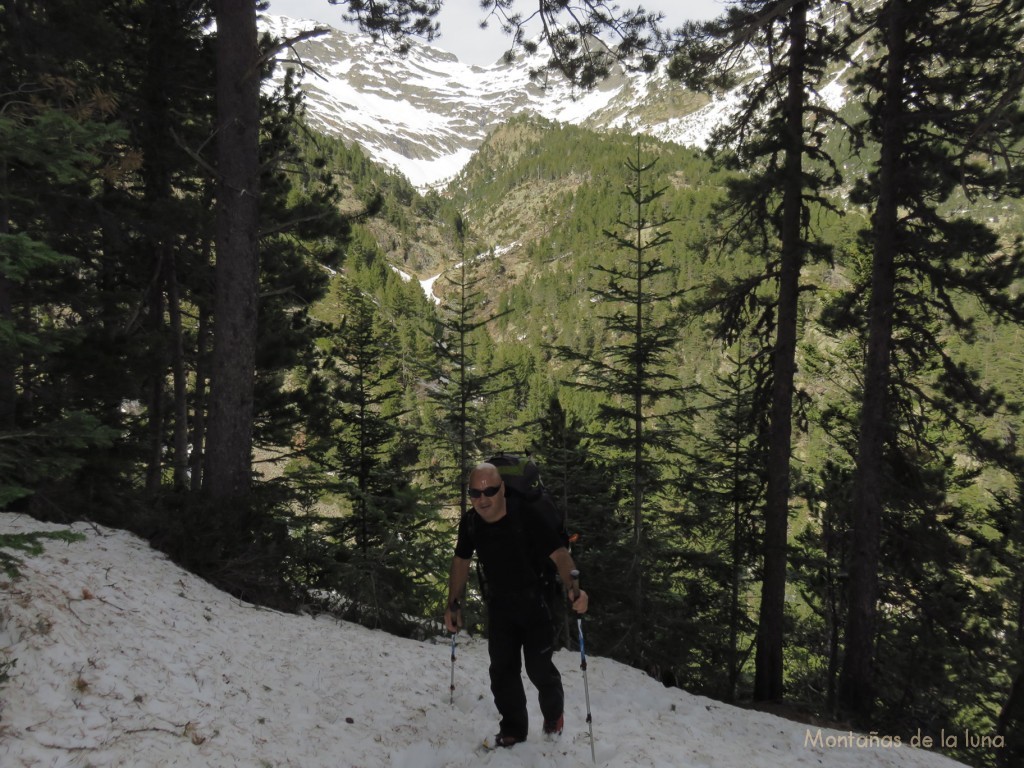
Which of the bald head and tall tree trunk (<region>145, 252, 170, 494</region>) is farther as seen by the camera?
tall tree trunk (<region>145, 252, 170, 494</region>)

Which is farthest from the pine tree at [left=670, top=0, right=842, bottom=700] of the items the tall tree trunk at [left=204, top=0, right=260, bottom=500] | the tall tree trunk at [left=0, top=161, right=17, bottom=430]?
the tall tree trunk at [left=0, top=161, right=17, bottom=430]

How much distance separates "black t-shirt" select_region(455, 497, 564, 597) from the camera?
14.3ft

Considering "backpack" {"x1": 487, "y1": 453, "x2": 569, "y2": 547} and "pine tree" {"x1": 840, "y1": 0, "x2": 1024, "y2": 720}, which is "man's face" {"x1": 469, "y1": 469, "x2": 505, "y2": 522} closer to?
"backpack" {"x1": 487, "y1": 453, "x2": 569, "y2": 547}

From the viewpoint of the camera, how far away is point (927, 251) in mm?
9383

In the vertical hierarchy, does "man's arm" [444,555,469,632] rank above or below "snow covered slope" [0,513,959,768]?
above

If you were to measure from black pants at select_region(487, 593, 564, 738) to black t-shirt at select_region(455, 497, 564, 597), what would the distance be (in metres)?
0.13

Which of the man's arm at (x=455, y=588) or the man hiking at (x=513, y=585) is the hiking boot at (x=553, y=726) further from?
the man's arm at (x=455, y=588)

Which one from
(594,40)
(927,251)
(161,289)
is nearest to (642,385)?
(927,251)

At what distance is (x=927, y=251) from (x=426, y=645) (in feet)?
32.6

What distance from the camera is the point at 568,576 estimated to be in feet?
14.0

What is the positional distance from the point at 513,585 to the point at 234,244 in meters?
5.86

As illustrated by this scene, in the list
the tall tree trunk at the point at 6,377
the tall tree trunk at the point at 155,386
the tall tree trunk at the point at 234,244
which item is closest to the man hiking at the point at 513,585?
the tall tree trunk at the point at 234,244

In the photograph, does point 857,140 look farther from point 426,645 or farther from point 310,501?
point 310,501

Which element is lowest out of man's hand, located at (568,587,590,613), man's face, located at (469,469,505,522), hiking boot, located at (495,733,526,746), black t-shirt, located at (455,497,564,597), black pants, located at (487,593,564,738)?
hiking boot, located at (495,733,526,746)
